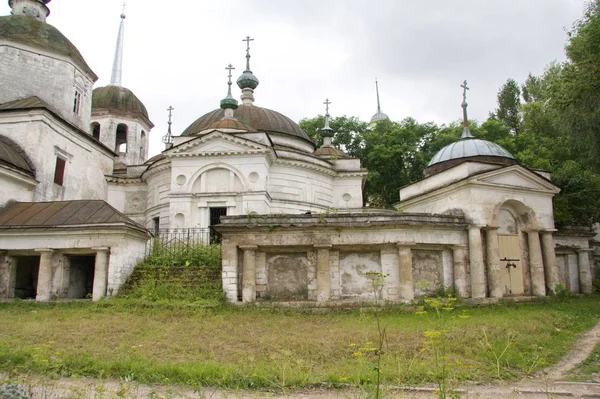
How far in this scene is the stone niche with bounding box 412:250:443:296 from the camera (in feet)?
44.7

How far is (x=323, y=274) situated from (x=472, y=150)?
873 centimetres

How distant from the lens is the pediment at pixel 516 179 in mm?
14727

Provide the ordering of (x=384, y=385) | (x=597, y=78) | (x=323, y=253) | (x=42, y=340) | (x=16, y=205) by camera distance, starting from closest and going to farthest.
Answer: (x=384, y=385), (x=42, y=340), (x=323, y=253), (x=597, y=78), (x=16, y=205)

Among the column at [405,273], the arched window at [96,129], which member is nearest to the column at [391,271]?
the column at [405,273]

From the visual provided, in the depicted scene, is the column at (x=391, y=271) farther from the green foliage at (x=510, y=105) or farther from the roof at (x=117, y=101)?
the green foliage at (x=510, y=105)

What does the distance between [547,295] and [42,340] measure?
593 inches

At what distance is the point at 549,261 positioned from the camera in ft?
51.0

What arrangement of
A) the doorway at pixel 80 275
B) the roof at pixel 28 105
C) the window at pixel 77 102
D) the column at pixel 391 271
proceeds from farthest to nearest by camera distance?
the window at pixel 77 102, the roof at pixel 28 105, the doorway at pixel 80 275, the column at pixel 391 271

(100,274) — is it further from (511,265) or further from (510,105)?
(510,105)

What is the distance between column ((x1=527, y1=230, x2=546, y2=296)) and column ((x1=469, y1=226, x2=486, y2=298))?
245 cm

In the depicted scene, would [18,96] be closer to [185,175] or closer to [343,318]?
[185,175]

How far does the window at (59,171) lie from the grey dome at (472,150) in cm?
1734

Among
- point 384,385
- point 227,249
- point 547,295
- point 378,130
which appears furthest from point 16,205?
point 378,130

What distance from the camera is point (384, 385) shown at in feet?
18.7
